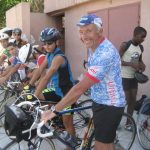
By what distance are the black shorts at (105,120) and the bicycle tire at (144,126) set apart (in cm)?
168

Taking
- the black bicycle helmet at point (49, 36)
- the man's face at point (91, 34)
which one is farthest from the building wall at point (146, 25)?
the man's face at point (91, 34)

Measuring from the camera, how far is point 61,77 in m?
4.89

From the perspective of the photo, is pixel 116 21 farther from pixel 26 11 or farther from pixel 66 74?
pixel 26 11

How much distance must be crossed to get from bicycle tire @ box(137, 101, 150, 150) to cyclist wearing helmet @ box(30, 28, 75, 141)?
1009mm

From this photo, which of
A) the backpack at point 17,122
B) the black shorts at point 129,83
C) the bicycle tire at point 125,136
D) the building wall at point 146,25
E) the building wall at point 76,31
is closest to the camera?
the backpack at point 17,122

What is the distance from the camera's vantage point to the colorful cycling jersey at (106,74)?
3.31 m

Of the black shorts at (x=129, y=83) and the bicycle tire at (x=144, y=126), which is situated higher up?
the black shorts at (x=129, y=83)

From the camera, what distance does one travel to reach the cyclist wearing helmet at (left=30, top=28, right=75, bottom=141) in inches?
181

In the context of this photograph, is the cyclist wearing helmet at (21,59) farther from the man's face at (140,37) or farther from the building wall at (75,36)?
the building wall at (75,36)

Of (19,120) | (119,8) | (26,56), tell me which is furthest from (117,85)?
(119,8)

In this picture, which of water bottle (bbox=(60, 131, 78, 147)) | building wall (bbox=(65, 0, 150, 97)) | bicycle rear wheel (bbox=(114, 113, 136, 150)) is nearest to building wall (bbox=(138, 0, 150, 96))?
building wall (bbox=(65, 0, 150, 97))

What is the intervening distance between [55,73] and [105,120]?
1378 millimetres

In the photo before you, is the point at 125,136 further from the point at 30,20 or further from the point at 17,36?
the point at 30,20

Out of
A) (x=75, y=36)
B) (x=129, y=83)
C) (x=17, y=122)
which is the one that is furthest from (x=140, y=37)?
(x=75, y=36)
